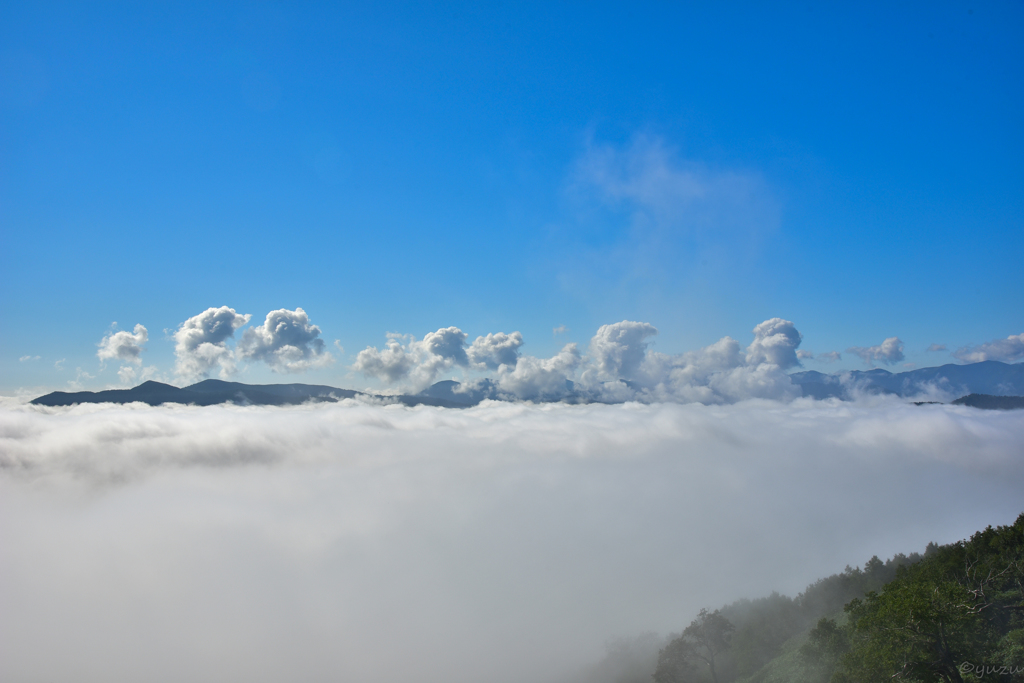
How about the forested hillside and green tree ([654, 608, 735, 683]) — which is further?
green tree ([654, 608, 735, 683])

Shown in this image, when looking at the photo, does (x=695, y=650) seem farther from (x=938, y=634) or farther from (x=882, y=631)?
(x=938, y=634)

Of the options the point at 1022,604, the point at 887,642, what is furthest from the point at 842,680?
the point at 1022,604

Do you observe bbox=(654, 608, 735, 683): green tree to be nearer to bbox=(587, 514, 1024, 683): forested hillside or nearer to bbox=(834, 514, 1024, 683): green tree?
bbox=(587, 514, 1024, 683): forested hillside

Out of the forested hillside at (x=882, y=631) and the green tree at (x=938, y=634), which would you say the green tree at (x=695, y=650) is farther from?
the green tree at (x=938, y=634)

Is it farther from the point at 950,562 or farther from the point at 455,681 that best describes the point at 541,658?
the point at 950,562

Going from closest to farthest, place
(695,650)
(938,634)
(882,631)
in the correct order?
(938,634) < (882,631) < (695,650)

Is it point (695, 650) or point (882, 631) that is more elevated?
point (882, 631)

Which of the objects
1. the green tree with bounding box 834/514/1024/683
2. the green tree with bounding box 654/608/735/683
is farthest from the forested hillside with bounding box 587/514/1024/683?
the green tree with bounding box 654/608/735/683

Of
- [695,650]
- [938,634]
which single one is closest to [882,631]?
[938,634]

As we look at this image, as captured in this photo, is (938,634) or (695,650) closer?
(938,634)

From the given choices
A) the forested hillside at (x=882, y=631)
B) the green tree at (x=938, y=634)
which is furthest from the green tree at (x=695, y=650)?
the green tree at (x=938, y=634)

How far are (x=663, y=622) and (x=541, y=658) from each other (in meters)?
55.4

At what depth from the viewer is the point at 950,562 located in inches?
2773

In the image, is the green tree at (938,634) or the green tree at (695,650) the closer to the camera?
the green tree at (938,634)
